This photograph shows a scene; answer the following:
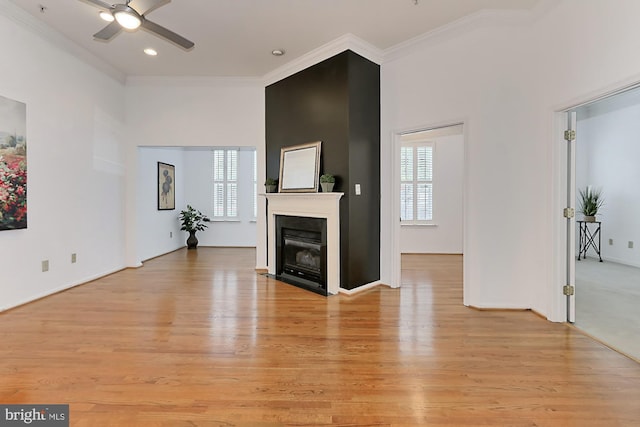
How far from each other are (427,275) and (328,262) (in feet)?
6.23

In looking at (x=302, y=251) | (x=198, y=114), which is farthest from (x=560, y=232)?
(x=198, y=114)

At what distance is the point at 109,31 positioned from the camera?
2.78 m

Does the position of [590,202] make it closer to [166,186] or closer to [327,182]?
[327,182]

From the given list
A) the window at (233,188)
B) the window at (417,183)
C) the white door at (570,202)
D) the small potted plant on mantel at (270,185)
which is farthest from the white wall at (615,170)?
the window at (233,188)

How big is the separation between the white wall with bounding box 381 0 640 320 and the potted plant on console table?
5892 millimetres

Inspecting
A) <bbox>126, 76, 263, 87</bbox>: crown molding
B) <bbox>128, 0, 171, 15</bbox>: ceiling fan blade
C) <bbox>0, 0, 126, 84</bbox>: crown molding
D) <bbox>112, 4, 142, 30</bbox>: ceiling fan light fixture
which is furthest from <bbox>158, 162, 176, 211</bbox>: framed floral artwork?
<bbox>128, 0, 171, 15</bbox>: ceiling fan blade

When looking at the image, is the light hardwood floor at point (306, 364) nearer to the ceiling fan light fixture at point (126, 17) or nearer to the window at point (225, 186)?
the ceiling fan light fixture at point (126, 17)

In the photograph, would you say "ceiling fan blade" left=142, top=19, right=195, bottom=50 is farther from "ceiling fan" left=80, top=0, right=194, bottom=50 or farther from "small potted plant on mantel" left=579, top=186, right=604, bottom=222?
"small potted plant on mantel" left=579, top=186, right=604, bottom=222

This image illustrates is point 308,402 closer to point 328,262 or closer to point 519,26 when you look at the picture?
point 328,262

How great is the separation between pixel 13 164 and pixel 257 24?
302cm

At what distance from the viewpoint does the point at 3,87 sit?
10.3ft

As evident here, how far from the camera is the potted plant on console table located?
724 centimetres

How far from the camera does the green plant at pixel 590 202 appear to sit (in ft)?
18.9

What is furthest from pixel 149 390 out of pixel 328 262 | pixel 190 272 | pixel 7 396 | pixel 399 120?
pixel 399 120
